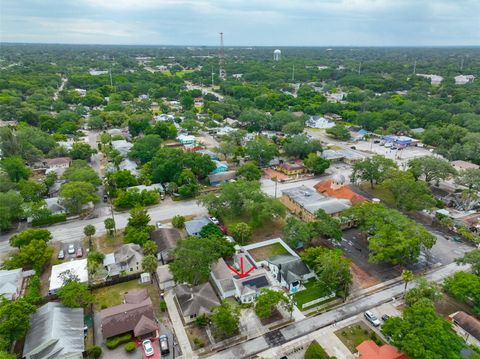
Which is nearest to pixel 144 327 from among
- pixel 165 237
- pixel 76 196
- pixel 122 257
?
pixel 122 257

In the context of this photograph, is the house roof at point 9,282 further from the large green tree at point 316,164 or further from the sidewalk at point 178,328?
the large green tree at point 316,164

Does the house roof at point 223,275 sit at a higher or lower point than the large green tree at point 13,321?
lower

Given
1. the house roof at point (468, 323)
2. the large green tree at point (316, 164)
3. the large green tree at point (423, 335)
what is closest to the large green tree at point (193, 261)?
the large green tree at point (423, 335)

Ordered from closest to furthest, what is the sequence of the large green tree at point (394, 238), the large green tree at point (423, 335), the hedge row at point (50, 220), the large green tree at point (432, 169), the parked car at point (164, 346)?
the large green tree at point (423, 335), the parked car at point (164, 346), the large green tree at point (394, 238), the hedge row at point (50, 220), the large green tree at point (432, 169)

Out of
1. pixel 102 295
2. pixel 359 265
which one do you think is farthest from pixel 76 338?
pixel 359 265

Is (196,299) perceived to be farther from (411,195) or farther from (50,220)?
(411,195)

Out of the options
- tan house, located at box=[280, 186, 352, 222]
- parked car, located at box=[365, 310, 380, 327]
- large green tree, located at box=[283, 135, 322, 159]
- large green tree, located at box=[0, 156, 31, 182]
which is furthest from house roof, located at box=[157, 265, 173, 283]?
large green tree, located at box=[283, 135, 322, 159]

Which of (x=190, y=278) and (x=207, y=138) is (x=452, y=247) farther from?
(x=207, y=138)

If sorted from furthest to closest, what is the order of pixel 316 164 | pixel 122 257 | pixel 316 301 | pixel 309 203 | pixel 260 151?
pixel 260 151 < pixel 316 164 < pixel 309 203 < pixel 122 257 < pixel 316 301
